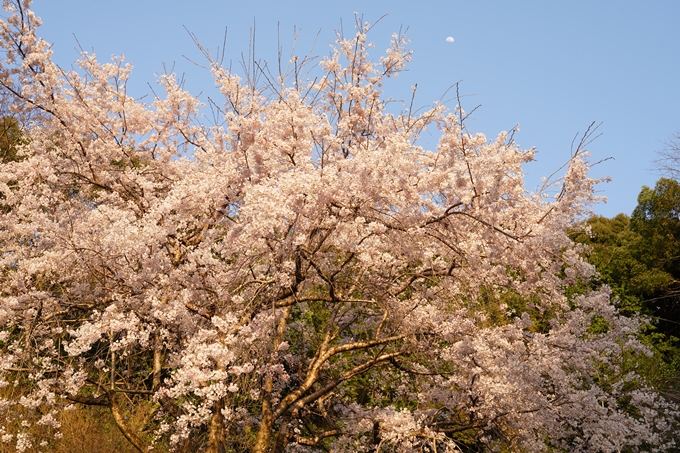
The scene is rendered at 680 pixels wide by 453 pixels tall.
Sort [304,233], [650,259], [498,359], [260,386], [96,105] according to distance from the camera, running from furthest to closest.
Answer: [650,259], [96,105], [260,386], [498,359], [304,233]

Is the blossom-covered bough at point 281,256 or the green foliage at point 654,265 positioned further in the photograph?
the green foliage at point 654,265

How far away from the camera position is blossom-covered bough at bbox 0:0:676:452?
5.72 m

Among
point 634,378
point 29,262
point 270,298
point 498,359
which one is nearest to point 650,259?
point 634,378

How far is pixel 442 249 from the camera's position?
6285 millimetres

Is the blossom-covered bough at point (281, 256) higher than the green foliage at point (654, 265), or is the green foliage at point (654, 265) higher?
the green foliage at point (654, 265)

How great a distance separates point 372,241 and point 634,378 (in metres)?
7.95

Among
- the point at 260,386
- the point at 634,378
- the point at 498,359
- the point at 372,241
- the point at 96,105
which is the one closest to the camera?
the point at 372,241

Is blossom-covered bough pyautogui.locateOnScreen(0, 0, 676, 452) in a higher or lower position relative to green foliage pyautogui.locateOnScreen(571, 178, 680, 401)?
lower

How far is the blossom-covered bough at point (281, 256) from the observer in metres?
5.72

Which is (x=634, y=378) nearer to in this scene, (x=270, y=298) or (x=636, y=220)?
(x=270, y=298)

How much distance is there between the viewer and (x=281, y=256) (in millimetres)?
5871

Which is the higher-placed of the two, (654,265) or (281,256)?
(654,265)

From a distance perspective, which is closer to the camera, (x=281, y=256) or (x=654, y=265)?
(x=281, y=256)

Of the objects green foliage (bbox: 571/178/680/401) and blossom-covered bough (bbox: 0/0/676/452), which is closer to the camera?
blossom-covered bough (bbox: 0/0/676/452)
